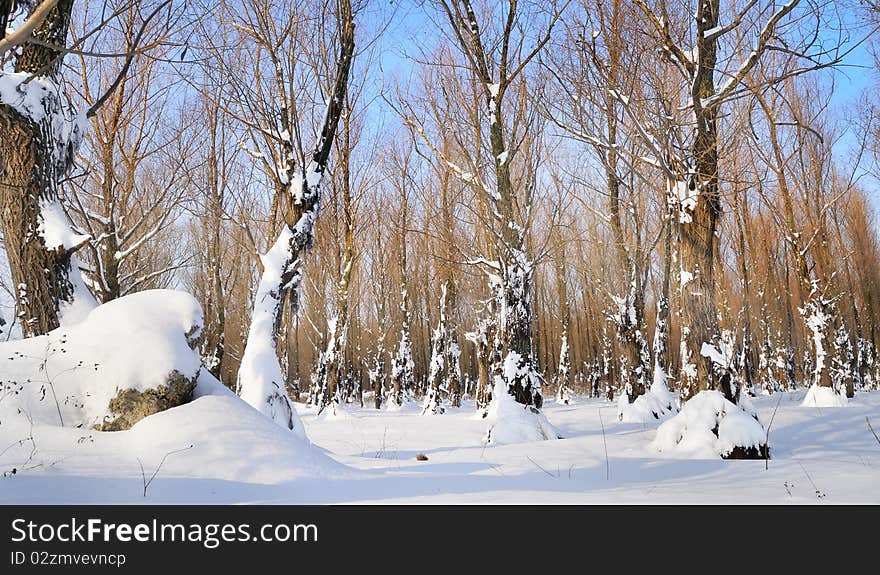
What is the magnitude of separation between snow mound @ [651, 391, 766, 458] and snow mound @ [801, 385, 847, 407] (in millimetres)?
8137

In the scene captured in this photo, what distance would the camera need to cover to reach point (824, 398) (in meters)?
13.2

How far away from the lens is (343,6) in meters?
8.15

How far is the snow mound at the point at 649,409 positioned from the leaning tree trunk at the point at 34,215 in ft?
29.9

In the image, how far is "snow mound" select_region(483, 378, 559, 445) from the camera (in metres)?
7.47

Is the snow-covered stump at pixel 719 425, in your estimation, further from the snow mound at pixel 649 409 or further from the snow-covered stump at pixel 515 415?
the snow mound at pixel 649 409

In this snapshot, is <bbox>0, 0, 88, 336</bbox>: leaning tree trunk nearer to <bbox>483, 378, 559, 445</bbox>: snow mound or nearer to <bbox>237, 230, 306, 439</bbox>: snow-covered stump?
<bbox>237, 230, 306, 439</bbox>: snow-covered stump

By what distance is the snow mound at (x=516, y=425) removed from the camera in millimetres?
7473

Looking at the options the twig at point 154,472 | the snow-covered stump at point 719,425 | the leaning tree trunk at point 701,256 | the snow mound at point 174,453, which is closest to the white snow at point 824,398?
the snow-covered stump at point 719,425

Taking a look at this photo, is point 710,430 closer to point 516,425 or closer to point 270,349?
point 516,425

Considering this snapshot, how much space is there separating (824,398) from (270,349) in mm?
12194

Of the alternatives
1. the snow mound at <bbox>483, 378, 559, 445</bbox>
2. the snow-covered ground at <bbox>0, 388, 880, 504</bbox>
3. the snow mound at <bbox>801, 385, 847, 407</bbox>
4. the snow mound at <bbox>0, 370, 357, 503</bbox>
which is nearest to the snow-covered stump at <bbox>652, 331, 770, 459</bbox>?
the snow-covered ground at <bbox>0, 388, 880, 504</bbox>

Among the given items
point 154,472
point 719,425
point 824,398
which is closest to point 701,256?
point 719,425
